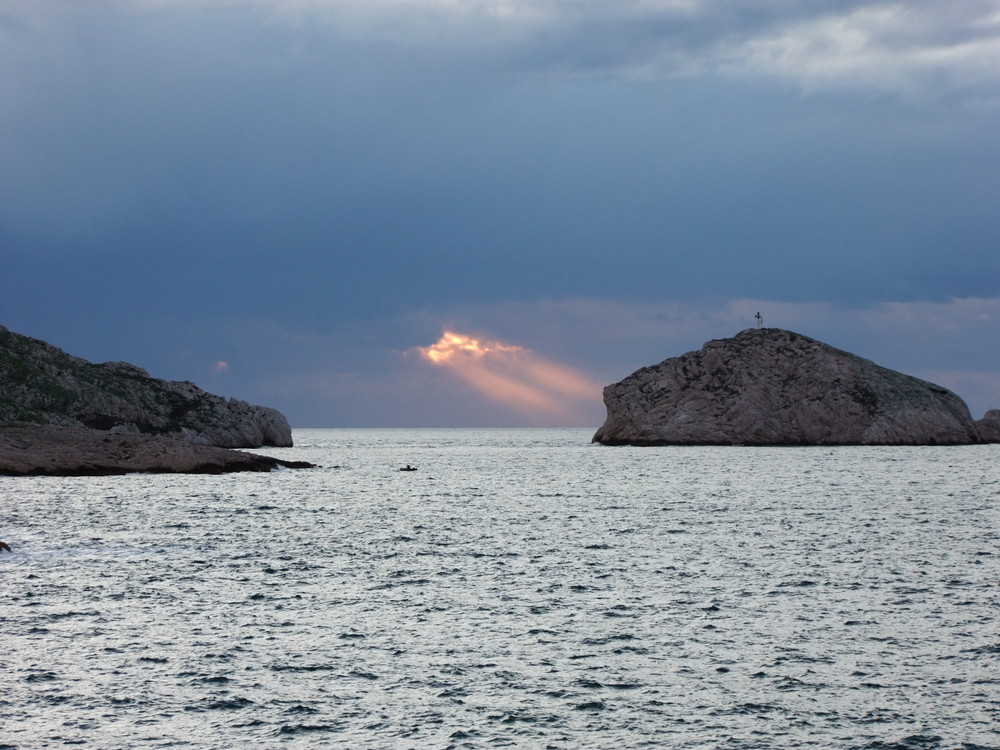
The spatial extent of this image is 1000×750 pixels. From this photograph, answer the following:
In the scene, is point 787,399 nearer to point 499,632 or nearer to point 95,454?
point 95,454

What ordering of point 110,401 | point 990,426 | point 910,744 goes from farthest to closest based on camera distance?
point 990,426
point 110,401
point 910,744

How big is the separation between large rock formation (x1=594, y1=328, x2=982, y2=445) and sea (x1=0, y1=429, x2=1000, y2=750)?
123m

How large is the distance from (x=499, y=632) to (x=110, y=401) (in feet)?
458

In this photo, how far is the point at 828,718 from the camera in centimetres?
1684

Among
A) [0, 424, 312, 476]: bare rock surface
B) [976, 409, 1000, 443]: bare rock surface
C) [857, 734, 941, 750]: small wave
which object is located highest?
[976, 409, 1000, 443]: bare rock surface

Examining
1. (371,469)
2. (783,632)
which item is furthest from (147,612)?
(371,469)

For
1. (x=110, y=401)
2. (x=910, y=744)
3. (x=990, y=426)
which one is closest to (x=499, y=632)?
(x=910, y=744)

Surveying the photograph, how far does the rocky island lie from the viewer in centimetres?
8900

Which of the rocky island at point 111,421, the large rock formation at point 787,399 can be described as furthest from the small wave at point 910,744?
the large rock formation at point 787,399

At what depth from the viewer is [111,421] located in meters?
147

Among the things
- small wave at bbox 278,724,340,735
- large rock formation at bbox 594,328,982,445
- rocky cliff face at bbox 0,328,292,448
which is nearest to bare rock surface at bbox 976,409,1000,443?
large rock formation at bbox 594,328,982,445

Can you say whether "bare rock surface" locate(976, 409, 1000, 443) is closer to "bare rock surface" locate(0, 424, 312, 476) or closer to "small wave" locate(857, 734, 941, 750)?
"bare rock surface" locate(0, 424, 312, 476)

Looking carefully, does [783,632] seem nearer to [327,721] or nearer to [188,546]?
[327,721]

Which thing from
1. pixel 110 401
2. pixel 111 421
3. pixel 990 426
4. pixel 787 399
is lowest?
pixel 111 421
